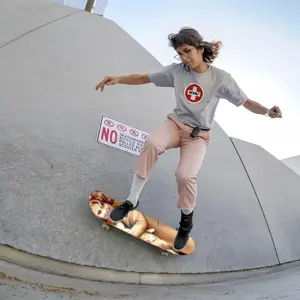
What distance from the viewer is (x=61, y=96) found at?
4.22 metres

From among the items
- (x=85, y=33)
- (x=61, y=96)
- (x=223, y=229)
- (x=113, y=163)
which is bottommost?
(x=223, y=229)

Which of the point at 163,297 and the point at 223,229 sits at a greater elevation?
the point at 163,297

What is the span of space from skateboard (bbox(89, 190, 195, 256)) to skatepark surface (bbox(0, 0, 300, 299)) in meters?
0.16

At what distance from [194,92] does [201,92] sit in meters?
0.05

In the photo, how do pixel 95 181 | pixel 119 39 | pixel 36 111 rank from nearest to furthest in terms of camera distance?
1. pixel 95 181
2. pixel 36 111
3. pixel 119 39

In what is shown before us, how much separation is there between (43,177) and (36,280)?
4.12 feet

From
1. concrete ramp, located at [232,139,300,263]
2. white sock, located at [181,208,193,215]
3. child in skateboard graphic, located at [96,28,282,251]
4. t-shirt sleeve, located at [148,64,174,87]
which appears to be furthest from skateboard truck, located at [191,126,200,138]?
concrete ramp, located at [232,139,300,263]

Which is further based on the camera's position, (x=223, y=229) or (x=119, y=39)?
(x=119, y=39)

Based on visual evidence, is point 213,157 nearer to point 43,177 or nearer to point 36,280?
point 43,177

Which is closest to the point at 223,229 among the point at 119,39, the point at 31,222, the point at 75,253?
the point at 75,253

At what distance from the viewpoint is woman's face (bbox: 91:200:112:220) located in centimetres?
309

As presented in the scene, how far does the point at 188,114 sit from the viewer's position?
9.52 feet

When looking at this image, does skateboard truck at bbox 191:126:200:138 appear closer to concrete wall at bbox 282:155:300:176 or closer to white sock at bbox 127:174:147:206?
white sock at bbox 127:174:147:206

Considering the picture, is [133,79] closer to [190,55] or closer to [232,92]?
[190,55]
